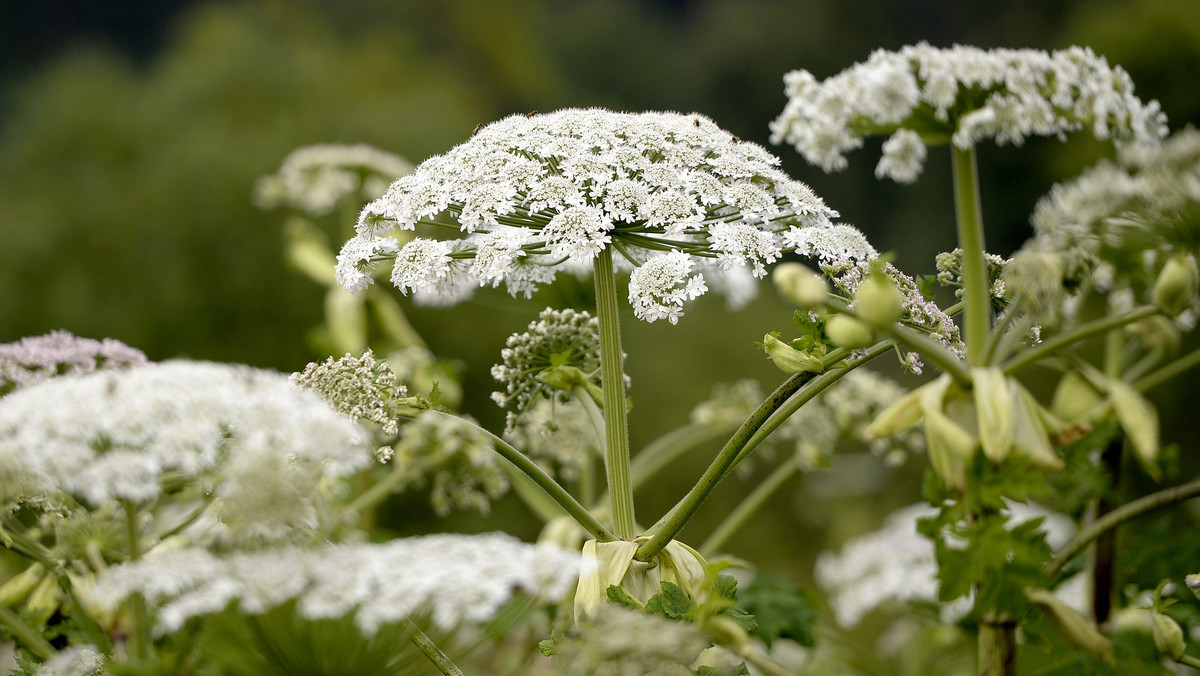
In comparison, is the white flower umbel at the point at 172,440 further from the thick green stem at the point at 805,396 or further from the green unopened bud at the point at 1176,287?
the green unopened bud at the point at 1176,287

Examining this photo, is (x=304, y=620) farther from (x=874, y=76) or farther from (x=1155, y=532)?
(x=1155, y=532)

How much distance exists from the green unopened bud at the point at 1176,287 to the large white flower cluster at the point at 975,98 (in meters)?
0.26

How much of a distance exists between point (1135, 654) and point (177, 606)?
45.7 inches

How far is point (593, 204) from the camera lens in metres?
1.24

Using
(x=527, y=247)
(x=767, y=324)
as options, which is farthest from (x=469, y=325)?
(x=527, y=247)

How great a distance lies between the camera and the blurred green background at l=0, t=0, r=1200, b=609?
755 cm

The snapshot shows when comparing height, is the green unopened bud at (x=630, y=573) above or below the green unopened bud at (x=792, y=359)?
below

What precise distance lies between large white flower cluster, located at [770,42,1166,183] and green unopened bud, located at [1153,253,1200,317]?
0.26 metres

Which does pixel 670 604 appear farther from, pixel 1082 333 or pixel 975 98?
pixel 975 98

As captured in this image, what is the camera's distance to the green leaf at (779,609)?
67.2 inches

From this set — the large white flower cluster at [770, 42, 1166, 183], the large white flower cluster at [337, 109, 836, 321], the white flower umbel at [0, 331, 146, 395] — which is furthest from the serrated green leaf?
the white flower umbel at [0, 331, 146, 395]

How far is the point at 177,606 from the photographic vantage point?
777 millimetres

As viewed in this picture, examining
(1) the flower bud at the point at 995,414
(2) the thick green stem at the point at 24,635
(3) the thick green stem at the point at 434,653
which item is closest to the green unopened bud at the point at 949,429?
(1) the flower bud at the point at 995,414

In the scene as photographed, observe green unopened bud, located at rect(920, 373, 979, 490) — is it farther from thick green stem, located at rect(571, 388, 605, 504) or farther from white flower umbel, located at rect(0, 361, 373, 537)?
white flower umbel, located at rect(0, 361, 373, 537)
